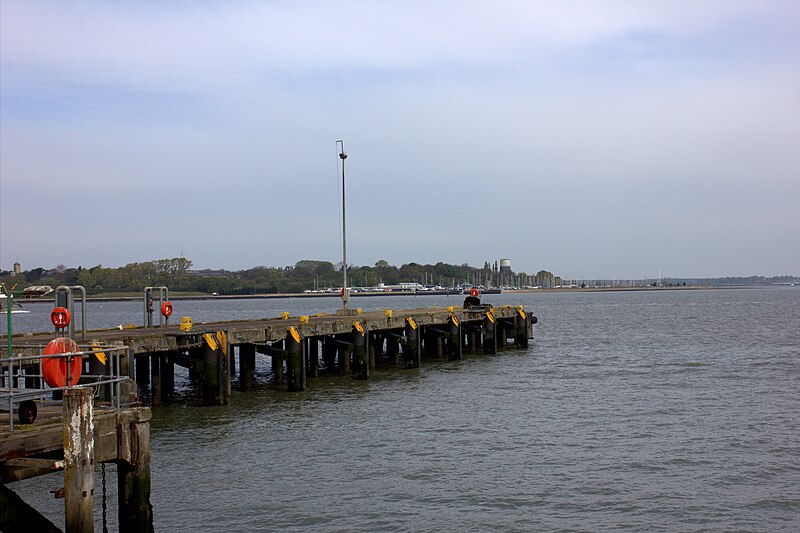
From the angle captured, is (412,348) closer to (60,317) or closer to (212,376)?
(212,376)

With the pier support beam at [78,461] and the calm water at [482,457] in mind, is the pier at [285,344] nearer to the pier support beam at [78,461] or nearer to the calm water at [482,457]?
the calm water at [482,457]

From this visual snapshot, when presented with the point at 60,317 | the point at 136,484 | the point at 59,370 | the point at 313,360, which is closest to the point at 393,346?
the point at 313,360

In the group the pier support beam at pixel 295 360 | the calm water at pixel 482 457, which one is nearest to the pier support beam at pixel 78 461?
the calm water at pixel 482 457

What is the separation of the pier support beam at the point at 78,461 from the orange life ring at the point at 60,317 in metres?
10.5

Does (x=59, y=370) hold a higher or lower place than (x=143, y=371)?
higher

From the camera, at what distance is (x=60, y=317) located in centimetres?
2012

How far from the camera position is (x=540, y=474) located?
18.5 m

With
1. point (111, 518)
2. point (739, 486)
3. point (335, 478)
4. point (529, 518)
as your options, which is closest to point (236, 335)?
point (335, 478)

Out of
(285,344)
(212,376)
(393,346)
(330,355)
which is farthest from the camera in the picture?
(393,346)

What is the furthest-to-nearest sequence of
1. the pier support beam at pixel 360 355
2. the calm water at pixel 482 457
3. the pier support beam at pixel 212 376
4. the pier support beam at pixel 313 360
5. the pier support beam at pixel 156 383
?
the pier support beam at pixel 313 360, the pier support beam at pixel 360 355, the pier support beam at pixel 156 383, the pier support beam at pixel 212 376, the calm water at pixel 482 457

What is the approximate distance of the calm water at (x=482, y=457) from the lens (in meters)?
15.7

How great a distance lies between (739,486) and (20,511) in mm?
14568

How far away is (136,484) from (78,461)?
5.52 ft

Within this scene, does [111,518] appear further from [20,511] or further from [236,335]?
[236,335]
